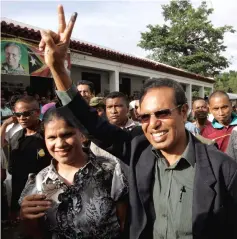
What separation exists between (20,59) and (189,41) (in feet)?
84.4

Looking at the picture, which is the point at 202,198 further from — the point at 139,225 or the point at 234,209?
the point at 139,225

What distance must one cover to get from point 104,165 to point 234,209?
2.64 ft

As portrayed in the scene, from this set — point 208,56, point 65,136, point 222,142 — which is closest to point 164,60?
point 208,56

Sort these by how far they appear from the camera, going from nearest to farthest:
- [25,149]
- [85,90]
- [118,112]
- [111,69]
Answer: [25,149] < [118,112] < [85,90] < [111,69]

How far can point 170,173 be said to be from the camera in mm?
1820

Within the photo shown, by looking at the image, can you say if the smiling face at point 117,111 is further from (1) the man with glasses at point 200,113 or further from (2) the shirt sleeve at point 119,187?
(2) the shirt sleeve at point 119,187

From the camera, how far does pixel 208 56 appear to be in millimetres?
27703

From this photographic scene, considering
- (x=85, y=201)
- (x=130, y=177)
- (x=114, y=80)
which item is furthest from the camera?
(x=114, y=80)

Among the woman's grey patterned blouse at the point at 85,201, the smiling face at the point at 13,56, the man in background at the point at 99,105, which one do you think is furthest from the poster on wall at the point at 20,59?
the woman's grey patterned blouse at the point at 85,201

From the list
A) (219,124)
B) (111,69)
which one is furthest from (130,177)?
(111,69)

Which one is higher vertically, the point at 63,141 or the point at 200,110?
the point at 200,110

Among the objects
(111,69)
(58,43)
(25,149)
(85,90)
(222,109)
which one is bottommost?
(25,149)

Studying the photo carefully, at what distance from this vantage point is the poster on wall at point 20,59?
5.72m

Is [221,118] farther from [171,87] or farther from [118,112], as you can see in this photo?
[171,87]
